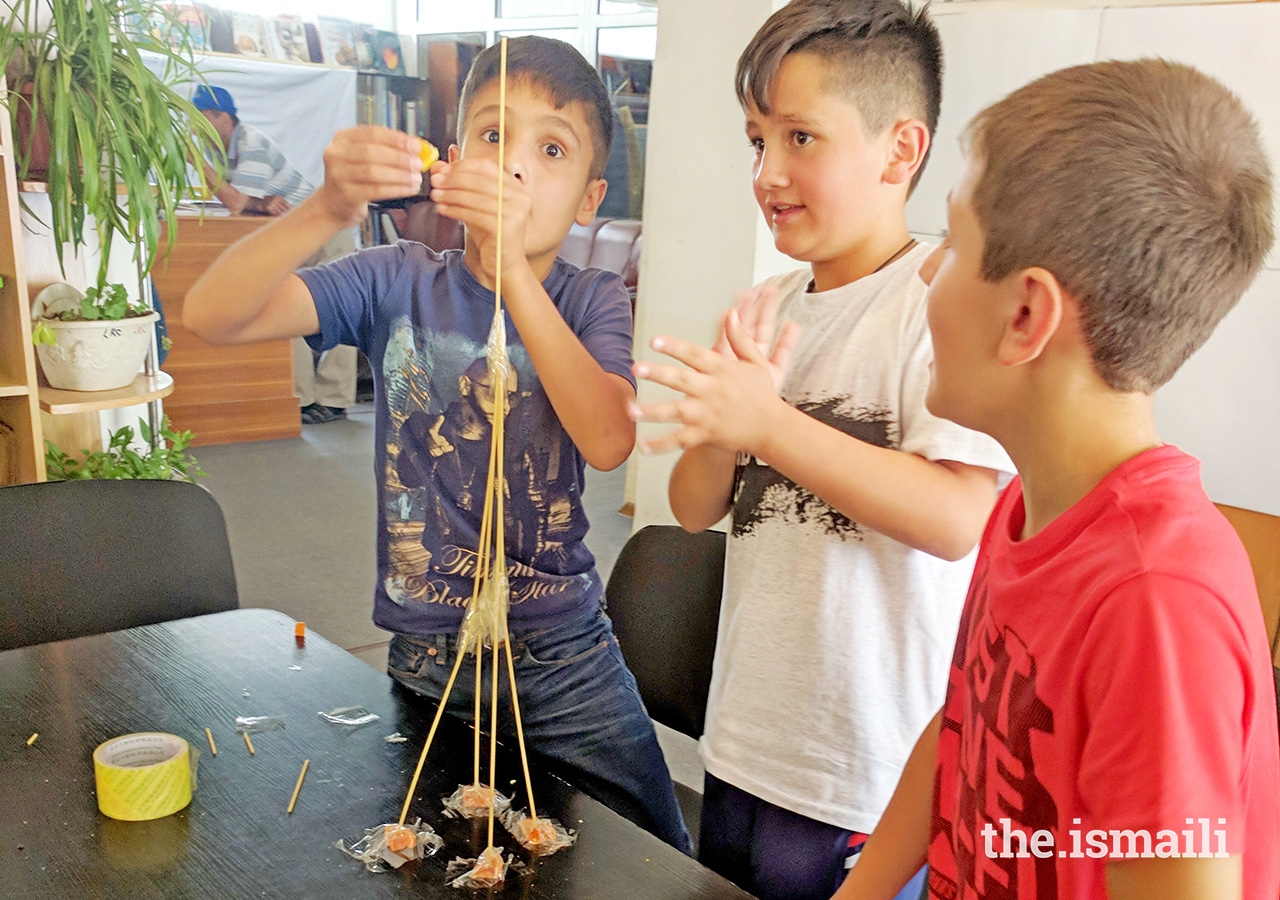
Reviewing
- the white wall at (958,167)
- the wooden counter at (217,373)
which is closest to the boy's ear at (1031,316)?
the white wall at (958,167)

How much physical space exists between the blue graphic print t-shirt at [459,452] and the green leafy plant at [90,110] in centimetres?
129

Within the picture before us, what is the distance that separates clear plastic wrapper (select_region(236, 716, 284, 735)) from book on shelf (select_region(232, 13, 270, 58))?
5.04 m

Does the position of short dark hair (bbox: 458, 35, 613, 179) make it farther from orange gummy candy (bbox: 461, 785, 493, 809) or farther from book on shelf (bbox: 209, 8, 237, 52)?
book on shelf (bbox: 209, 8, 237, 52)

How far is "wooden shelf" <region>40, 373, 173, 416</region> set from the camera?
2.22 meters

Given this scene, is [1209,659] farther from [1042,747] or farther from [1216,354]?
[1216,354]

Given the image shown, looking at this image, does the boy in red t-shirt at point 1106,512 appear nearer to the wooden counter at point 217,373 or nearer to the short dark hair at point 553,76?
the short dark hair at point 553,76

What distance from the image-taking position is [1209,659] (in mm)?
578

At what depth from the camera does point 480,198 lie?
0.87 m

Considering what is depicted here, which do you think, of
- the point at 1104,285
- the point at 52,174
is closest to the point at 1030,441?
the point at 1104,285

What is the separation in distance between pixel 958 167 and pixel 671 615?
0.95 m

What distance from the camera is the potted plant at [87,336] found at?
7.40 feet

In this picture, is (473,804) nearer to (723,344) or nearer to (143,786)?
(143,786)

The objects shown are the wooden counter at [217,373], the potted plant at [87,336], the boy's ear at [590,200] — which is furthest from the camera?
the wooden counter at [217,373]

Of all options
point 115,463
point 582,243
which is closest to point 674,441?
point 115,463
